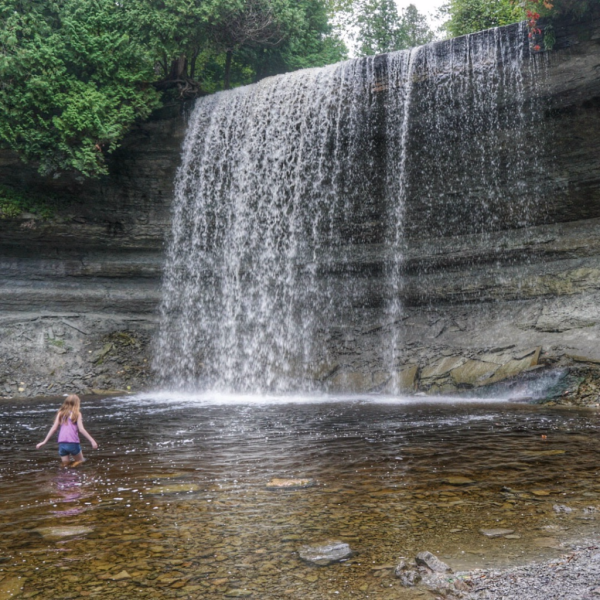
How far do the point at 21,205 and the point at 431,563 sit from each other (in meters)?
17.4

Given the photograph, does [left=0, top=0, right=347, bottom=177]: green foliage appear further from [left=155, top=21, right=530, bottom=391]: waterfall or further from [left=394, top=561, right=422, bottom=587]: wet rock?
[left=394, top=561, right=422, bottom=587]: wet rock

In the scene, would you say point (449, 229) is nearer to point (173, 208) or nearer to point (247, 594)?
point (173, 208)

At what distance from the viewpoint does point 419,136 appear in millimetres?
15930

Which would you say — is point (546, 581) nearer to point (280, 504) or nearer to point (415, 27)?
point (280, 504)

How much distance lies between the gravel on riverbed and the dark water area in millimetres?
181

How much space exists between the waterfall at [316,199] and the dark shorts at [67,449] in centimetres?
971

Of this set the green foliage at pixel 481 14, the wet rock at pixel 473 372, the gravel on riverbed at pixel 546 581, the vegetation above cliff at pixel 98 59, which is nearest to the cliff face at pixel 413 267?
the wet rock at pixel 473 372

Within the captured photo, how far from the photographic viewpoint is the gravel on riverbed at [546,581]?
315cm

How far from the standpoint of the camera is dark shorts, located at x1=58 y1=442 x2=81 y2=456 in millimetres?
7137

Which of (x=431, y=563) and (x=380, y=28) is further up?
(x=380, y=28)

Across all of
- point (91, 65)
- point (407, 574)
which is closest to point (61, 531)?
point (407, 574)

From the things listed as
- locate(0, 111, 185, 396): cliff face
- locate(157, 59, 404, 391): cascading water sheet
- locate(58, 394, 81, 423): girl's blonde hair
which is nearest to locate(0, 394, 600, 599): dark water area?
locate(58, 394, 81, 423): girl's blonde hair

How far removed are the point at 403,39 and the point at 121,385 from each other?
87.1 feet

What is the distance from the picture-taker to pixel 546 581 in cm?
332
